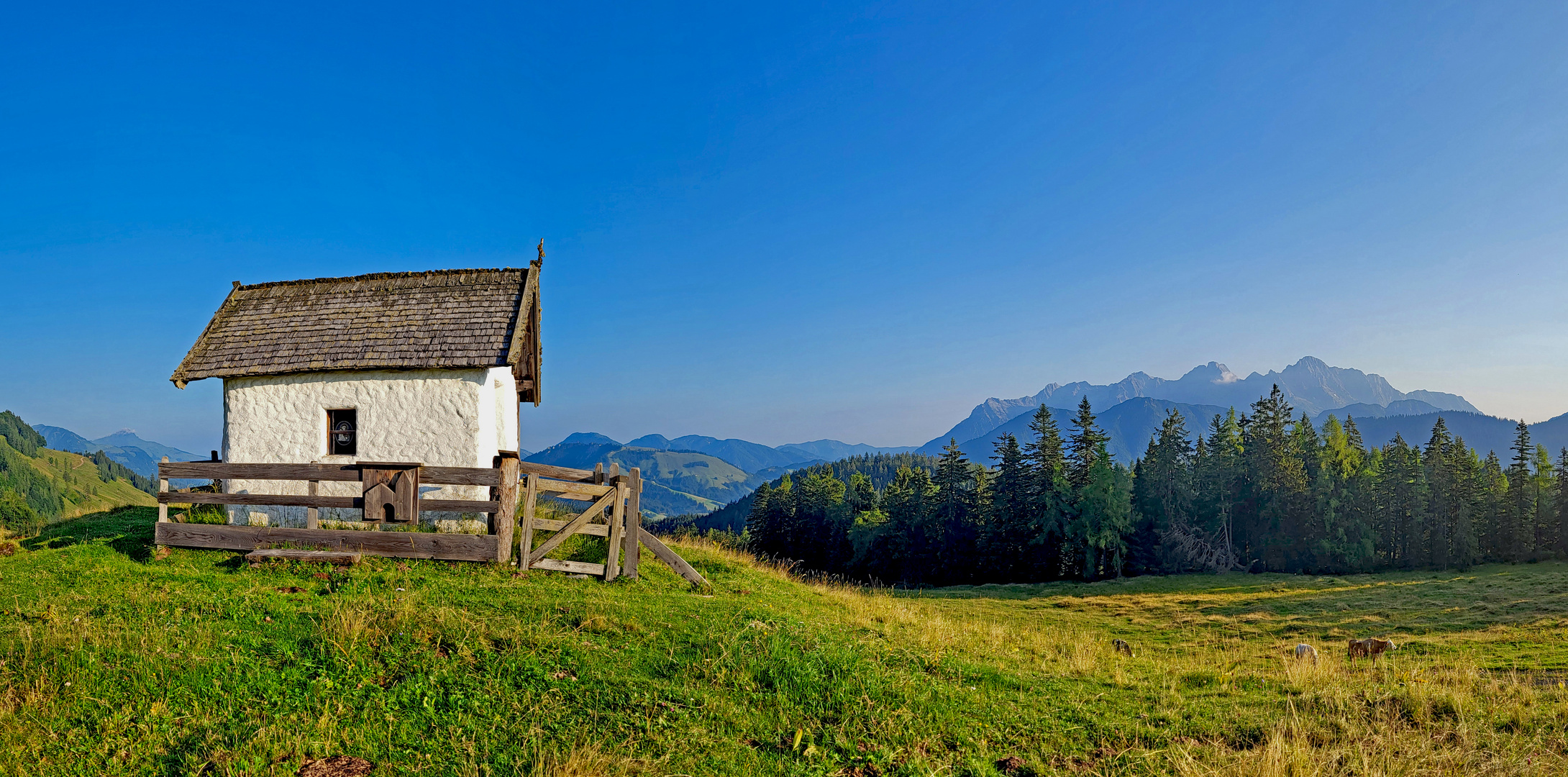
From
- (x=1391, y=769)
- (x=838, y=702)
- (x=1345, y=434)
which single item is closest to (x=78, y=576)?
(x=838, y=702)

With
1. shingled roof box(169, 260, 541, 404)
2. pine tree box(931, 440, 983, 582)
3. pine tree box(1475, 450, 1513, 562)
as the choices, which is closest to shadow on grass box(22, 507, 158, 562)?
shingled roof box(169, 260, 541, 404)

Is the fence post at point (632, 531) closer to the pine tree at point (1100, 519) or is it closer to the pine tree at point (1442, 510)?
the pine tree at point (1100, 519)

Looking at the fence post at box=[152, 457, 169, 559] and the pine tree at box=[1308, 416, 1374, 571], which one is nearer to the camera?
the fence post at box=[152, 457, 169, 559]

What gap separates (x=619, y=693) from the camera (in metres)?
6.93

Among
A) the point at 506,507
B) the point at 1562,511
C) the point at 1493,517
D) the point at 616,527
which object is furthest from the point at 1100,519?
the point at 506,507

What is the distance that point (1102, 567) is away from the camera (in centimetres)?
5966

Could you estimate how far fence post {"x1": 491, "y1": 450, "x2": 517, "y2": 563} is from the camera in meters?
12.9

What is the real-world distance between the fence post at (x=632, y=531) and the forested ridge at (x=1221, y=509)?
48220 mm

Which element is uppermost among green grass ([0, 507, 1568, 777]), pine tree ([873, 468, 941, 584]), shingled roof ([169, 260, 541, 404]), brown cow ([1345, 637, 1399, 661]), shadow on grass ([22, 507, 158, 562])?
shingled roof ([169, 260, 541, 404])

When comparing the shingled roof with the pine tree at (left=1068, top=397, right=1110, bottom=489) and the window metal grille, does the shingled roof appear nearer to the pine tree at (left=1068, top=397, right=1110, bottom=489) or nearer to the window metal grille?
the window metal grille

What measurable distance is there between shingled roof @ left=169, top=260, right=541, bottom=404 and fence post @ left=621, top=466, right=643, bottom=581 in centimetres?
640

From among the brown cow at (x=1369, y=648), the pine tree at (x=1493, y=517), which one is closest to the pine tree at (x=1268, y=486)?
the pine tree at (x=1493, y=517)

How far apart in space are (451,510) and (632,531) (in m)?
3.34

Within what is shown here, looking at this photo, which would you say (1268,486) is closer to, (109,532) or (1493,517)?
(1493,517)
